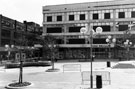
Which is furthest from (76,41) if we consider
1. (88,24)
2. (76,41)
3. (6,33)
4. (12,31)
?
(6,33)

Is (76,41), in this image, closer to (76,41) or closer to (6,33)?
(76,41)

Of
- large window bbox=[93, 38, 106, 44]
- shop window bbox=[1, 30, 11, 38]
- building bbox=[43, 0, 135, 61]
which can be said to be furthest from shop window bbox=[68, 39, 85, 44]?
shop window bbox=[1, 30, 11, 38]

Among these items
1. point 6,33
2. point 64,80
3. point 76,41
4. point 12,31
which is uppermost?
point 12,31

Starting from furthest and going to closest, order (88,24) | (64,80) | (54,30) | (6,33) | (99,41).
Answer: (54,30), (88,24), (6,33), (99,41), (64,80)

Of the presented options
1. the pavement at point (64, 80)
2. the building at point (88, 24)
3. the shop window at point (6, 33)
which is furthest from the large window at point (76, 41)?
the pavement at point (64, 80)

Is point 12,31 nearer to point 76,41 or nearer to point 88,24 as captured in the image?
point 76,41

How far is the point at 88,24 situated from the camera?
58.8 m

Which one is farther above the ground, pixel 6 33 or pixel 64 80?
pixel 6 33

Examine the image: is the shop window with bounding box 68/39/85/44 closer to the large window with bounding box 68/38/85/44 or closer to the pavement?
the large window with bounding box 68/38/85/44

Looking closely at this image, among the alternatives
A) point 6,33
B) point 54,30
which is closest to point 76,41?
point 54,30

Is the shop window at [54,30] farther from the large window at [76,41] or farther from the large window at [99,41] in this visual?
the large window at [99,41]

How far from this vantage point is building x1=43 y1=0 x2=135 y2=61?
184 feet

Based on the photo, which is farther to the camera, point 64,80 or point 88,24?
point 88,24

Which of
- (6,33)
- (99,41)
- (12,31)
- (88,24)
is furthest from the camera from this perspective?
(12,31)
